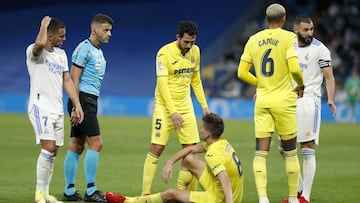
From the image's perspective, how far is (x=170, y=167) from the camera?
909 cm

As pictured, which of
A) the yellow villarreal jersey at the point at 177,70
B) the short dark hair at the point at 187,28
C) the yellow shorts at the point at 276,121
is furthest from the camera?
the yellow villarreal jersey at the point at 177,70

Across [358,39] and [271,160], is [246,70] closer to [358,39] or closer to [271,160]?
[271,160]

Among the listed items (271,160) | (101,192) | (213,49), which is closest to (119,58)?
(213,49)

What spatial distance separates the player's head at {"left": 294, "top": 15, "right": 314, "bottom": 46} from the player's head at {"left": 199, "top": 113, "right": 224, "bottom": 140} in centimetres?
220

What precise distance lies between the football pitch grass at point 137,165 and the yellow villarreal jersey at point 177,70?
4.86 ft

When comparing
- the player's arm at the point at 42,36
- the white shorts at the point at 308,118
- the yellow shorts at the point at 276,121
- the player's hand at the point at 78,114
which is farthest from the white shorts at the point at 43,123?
the white shorts at the point at 308,118

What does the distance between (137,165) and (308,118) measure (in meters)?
5.09

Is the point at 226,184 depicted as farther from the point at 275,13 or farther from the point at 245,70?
the point at 275,13

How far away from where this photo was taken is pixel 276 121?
390 inches

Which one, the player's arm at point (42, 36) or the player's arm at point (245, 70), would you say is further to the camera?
the player's arm at point (245, 70)

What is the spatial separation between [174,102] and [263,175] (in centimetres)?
167

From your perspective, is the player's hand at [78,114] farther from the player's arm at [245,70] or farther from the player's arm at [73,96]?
the player's arm at [245,70]

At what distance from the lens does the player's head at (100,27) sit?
1082cm

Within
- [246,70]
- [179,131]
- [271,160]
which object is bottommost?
[271,160]
